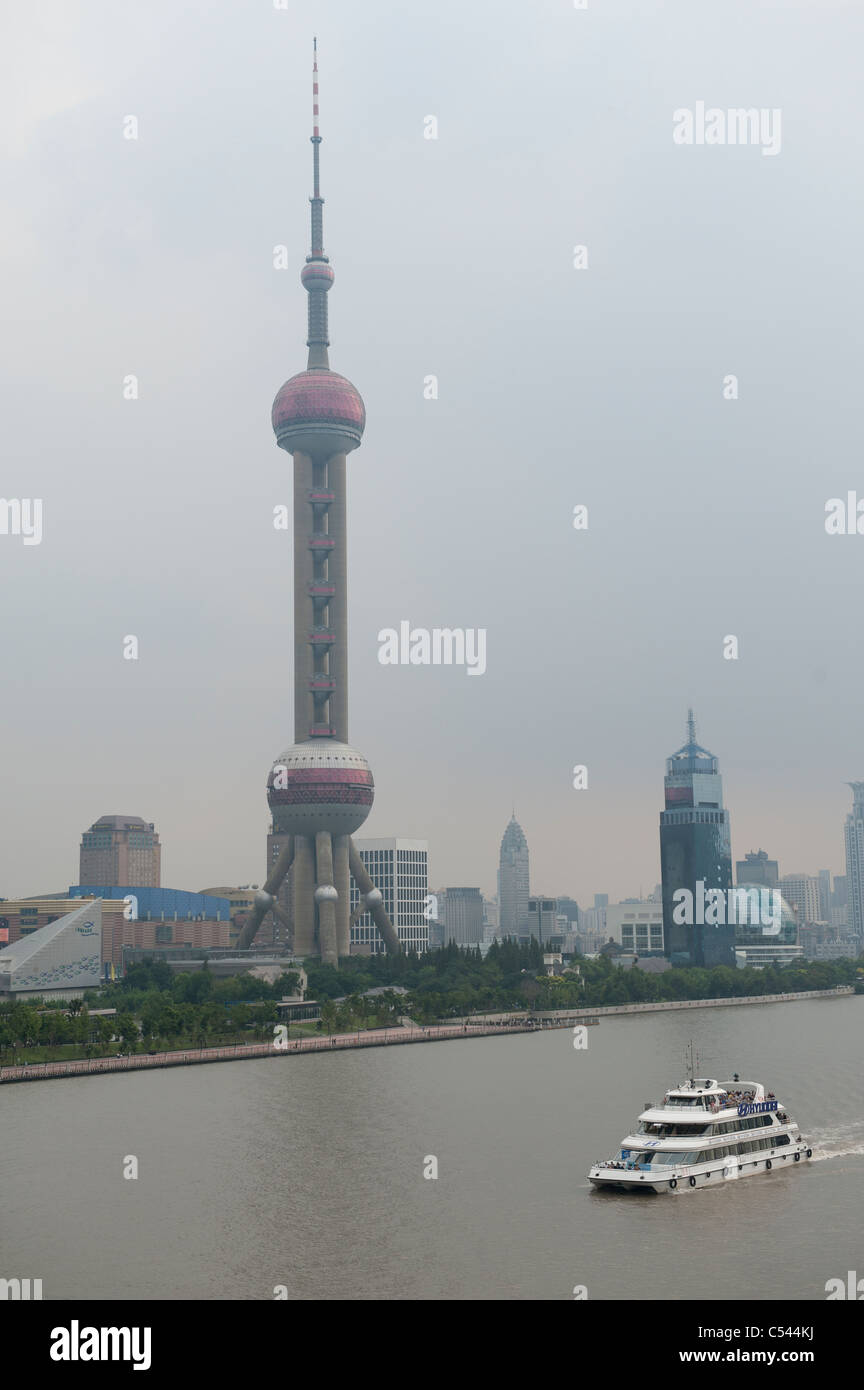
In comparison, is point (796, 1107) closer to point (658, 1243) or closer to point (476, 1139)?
point (476, 1139)

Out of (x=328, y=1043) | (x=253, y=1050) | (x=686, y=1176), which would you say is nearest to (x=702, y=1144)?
(x=686, y=1176)

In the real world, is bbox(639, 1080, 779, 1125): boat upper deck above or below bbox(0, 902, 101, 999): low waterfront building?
below

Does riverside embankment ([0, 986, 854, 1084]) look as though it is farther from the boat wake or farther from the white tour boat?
the boat wake

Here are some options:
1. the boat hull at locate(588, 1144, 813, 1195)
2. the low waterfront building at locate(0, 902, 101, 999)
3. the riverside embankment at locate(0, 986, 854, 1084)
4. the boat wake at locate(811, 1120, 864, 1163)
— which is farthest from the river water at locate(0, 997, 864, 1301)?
the low waterfront building at locate(0, 902, 101, 999)

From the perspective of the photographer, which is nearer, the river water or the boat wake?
the river water

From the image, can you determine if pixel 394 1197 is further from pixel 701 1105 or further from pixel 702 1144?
pixel 701 1105

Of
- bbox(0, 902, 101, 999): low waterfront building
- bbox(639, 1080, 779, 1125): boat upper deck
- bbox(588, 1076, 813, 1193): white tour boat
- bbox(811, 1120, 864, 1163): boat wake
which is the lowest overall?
bbox(811, 1120, 864, 1163): boat wake
